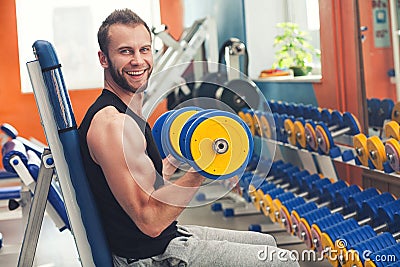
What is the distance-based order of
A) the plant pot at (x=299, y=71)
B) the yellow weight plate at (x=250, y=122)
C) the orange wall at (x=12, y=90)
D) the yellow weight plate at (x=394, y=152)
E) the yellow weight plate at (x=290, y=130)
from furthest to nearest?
the orange wall at (x=12, y=90), the plant pot at (x=299, y=71), the yellow weight plate at (x=250, y=122), the yellow weight plate at (x=290, y=130), the yellow weight plate at (x=394, y=152)

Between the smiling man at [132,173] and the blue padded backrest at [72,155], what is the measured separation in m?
0.03

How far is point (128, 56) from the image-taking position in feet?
6.52

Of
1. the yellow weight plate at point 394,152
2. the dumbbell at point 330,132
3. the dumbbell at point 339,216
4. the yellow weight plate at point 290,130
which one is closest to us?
the yellow weight plate at point 394,152

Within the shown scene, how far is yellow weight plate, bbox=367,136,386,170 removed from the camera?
3222 millimetres

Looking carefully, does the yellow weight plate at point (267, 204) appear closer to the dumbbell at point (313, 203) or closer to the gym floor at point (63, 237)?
the dumbbell at point (313, 203)

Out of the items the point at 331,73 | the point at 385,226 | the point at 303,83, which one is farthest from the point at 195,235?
the point at 303,83

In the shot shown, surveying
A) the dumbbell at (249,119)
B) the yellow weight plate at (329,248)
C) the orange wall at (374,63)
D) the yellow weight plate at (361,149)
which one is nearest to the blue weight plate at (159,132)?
the yellow weight plate at (329,248)

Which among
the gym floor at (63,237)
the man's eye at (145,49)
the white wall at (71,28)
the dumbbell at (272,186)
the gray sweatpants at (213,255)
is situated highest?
the white wall at (71,28)

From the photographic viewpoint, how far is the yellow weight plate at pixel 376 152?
3.22 metres

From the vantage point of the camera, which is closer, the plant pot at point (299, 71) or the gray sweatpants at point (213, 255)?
the gray sweatpants at point (213, 255)

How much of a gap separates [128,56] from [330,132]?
2.09 metres

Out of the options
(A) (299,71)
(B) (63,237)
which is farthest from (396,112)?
(B) (63,237)

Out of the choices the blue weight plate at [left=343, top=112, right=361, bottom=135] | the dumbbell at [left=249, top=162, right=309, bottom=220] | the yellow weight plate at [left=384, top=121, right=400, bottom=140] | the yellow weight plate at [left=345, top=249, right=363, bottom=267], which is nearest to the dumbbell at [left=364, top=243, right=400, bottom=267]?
the yellow weight plate at [left=345, top=249, right=363, bottom=267]

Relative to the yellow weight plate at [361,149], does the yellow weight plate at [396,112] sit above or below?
above
